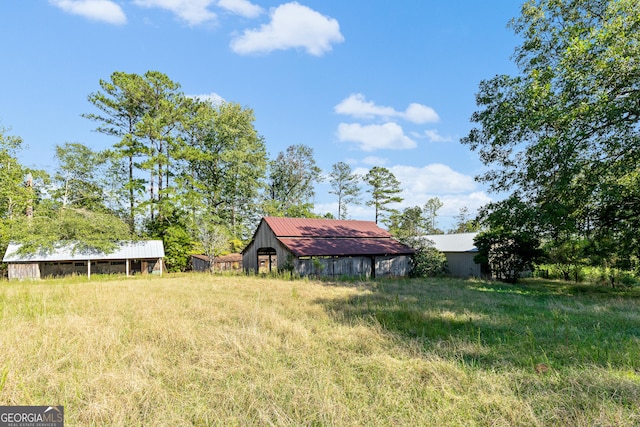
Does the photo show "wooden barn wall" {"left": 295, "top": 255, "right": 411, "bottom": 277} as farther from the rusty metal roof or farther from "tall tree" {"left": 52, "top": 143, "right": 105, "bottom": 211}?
"tall tree" {"left": 52, "top": 143, "right": 105, "bottom": 211}

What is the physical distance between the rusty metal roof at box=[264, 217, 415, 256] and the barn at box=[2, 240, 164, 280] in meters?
11.9

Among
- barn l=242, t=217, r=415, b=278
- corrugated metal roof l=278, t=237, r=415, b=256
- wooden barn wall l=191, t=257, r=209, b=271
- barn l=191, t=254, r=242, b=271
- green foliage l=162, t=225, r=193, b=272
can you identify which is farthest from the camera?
barn l=191, t=254, r=242, b=271

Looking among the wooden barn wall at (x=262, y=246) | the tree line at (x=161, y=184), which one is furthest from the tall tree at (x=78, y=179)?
the wooden barn wall at (x=262, y=246)

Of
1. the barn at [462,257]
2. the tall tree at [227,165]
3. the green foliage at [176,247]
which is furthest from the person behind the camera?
the tall tree at [227,165]

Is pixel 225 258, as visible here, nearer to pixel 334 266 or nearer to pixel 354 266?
pixel 334 266

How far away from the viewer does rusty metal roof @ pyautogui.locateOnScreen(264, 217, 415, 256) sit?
22984mm

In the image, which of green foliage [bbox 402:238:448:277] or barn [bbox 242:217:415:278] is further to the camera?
green foliage [bbox 402:238:448:277]

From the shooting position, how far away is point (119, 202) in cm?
3253

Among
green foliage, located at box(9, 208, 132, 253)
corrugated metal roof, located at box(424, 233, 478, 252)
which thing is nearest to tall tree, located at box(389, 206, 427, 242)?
corrugated metal roof, located at box(424, 233, 478, 252)

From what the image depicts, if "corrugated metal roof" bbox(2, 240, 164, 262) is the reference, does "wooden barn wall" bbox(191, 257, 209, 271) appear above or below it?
below

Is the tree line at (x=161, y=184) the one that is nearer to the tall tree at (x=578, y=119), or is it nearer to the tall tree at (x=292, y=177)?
the tall tree at (x=292, y=177)

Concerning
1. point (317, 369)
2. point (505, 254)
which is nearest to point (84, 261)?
point (317, 369)

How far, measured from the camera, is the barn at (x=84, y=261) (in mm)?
23984
